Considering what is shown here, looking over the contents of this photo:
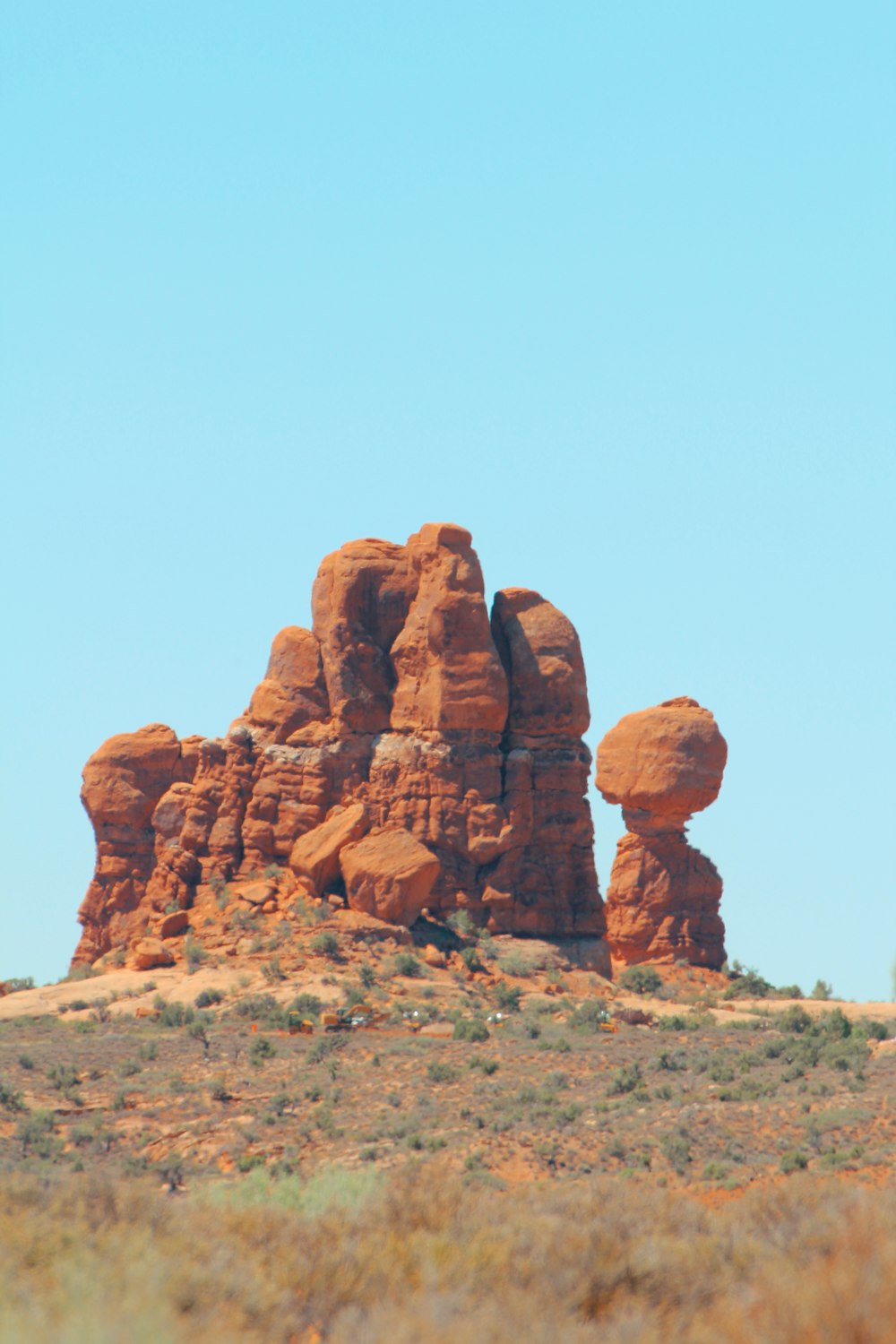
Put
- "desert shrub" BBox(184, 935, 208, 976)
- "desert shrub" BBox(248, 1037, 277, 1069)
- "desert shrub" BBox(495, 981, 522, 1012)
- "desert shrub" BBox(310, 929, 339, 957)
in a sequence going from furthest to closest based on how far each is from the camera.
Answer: "desert shrub" BBox(184, 935, 208, 976) < "desert shrub" BBox(310, 929, 339, 957) < "desert shrub" BBox(495, 981, 522, 1012) < "desert shrub" BBox(248, 1037, 277, 1069)

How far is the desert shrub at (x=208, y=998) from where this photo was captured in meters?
37.8

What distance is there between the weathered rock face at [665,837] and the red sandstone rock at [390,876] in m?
12.2

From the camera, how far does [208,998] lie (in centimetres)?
A: 3788

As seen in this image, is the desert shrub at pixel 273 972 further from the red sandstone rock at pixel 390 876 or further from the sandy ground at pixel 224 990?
the red sandstone rock at pixel 390 876

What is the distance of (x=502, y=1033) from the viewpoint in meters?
35.5

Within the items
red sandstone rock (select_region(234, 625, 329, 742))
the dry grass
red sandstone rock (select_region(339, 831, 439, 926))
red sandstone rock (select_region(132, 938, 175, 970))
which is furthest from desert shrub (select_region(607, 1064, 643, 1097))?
red sandstone rock (select_region(234, 625, 329, 742))

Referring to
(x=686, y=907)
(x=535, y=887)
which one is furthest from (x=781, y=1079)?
(x=686, y=907)

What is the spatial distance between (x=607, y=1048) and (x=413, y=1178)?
1739cm

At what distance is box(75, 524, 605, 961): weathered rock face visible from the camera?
43562 mm

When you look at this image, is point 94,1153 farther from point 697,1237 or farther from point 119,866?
point 119,866

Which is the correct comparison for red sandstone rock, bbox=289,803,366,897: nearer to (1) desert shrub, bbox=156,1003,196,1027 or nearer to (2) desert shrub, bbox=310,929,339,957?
Answer: (2) desert shrub, bbox=310,929,339,957

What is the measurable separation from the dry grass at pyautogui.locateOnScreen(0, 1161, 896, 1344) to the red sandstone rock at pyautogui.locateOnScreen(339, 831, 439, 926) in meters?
24.3

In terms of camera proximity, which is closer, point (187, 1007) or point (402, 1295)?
point (402, 1295)

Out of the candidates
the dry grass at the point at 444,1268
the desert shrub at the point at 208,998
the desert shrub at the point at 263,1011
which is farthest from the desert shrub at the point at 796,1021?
the dry grass at the point at 444,1268
